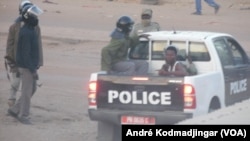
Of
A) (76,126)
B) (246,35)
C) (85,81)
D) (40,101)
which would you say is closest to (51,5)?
(246,35)

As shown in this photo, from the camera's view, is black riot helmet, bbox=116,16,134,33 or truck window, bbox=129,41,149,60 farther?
truck window, bbox=129,41,149,60

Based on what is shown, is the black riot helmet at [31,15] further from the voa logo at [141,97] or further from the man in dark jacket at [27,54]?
the voa logo at [141,97]

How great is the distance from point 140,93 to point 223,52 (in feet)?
6.60

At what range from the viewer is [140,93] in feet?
42.4

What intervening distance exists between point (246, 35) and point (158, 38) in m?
16.8

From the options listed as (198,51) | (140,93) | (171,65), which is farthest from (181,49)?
(140,93)

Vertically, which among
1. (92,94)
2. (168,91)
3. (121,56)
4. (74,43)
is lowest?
(74,43)

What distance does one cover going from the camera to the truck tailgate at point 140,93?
1275 cm

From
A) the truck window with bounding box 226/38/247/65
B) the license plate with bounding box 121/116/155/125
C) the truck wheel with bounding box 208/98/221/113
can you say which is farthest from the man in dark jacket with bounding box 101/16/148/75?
the truck window with bounding box 226/38/247/65

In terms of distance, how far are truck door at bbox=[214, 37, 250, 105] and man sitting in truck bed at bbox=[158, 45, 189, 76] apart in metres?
0.78

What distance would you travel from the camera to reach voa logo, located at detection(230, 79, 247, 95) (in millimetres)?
14241

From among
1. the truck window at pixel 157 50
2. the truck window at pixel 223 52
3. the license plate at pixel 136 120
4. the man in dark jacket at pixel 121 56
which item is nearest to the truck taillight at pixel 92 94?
the license plate at pixel 136 120

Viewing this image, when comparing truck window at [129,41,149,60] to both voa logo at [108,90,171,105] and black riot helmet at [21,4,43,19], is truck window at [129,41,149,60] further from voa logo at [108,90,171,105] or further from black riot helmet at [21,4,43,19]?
black riot helmet at [21,4,43,19]

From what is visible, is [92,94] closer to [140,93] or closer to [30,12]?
[140,93]
